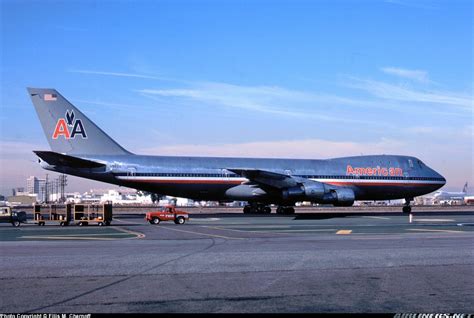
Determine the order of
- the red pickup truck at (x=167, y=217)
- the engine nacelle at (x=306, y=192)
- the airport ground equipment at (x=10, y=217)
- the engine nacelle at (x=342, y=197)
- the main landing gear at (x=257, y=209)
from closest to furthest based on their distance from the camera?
the airport ground equipment at (x=10, y=217)
the red pickup truck at (x=167, y=217)
the engine nacelle at (x=306, y=192)
the engine nacelle at (x=342, y=197)
the main landing gear at (x=257, y=209)

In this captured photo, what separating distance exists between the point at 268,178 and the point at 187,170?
694cm

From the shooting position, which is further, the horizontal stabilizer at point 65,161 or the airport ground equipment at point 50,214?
the horizontal stabilizer at point 65,161

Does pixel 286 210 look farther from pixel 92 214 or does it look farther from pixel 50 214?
pixel 50 214

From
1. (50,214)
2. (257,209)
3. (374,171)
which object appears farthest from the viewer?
(257,209)

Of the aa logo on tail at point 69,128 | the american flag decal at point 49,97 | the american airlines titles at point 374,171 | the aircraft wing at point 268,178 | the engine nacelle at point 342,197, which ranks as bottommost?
the engine nacelle at point 342,197

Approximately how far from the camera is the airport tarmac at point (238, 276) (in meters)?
9.69

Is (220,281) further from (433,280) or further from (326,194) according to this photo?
(326,194)

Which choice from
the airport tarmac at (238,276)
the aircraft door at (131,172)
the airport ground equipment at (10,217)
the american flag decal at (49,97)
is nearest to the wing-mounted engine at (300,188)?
the aircraft door at (131,172)

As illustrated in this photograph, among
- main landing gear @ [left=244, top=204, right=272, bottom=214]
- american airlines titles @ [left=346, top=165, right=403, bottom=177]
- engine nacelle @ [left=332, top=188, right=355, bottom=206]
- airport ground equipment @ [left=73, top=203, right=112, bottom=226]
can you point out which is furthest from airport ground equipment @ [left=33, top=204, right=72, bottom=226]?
american airlines titles @ [left=346, top=165, right=403, bottom=177]

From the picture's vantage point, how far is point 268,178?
157 feet

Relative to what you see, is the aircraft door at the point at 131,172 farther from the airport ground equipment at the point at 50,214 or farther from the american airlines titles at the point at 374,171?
the american airlines titles at the point at 374,171

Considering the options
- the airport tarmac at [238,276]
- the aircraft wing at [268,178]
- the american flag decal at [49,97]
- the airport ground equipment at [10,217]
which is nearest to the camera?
the airport tarmac at [238,276]

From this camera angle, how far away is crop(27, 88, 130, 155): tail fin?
155ft

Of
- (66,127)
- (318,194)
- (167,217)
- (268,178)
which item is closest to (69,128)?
(66,127)
